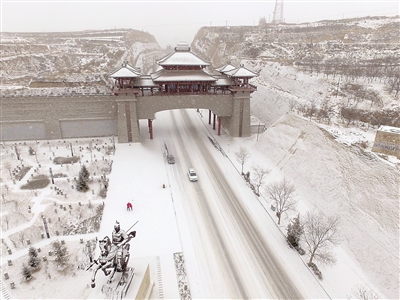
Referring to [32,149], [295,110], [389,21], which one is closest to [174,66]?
[295,110]

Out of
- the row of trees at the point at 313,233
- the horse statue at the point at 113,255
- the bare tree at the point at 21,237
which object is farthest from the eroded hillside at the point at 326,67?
the bare tree at the point at 21,237

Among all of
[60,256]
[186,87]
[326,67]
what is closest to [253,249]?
[60,256]

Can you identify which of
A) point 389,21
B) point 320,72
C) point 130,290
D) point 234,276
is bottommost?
point 234,276

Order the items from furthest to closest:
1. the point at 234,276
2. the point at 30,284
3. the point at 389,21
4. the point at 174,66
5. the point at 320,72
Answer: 1. the point at 389,21
2. the point at 320,72
3. the point at 174,66
4. the point at 234,276
5. the point at 30,284

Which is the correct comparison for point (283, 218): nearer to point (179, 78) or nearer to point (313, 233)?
point (313, 233)

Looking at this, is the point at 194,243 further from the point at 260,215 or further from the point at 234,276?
the point at 260,215

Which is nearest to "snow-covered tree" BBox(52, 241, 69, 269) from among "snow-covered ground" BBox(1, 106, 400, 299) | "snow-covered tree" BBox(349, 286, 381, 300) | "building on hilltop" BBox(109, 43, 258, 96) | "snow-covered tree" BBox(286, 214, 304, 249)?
"snow-covered ground" BBox(1, 106, 400, 299)

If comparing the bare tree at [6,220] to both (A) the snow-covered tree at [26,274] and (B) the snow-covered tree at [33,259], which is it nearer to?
(B) the snow-covered tree at [33,259]
